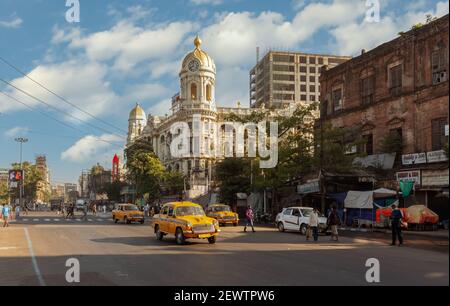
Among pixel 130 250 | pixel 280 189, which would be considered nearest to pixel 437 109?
pixel 280 189

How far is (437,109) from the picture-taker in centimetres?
3141

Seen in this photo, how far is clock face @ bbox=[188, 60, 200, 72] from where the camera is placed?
79.1m

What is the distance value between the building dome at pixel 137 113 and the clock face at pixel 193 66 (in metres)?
41.1

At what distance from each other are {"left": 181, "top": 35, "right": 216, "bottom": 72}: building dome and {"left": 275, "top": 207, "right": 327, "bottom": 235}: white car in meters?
53.2

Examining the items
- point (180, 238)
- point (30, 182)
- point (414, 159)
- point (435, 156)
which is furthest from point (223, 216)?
point (30, 182)

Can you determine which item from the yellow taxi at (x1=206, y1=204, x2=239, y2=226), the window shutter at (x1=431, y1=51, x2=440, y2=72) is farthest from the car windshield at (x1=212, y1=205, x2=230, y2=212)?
the window shutter at (x1=431, y1=51, x2=440, y2=72)

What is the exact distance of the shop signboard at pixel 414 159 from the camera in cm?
3142

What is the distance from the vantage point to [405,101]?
3562 cm

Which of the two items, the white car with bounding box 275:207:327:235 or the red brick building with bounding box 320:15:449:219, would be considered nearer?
the white car with bounding box 275:207:327:235

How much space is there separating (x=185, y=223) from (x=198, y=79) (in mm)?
60367

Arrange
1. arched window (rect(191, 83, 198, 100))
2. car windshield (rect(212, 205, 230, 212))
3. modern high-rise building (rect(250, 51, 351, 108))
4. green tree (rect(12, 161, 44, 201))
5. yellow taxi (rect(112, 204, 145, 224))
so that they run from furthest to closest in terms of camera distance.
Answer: green tree (rect(12, 161, 44, 201))
modern high-rise building (rect(250, 51, 351, 108))
arched window (rect(191, 83, 198, 100))
yellow taxi (rect(112, 204, 145, 224))
car windshield (rect(212, 205, 230, 212))

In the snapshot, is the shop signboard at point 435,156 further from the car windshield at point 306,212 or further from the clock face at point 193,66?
the clock face at point 193,66

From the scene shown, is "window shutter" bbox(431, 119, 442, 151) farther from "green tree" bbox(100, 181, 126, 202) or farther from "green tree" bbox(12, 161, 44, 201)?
Result: "green tree" bbox(12, 161, 44, 201)
